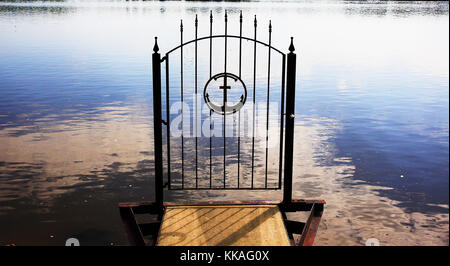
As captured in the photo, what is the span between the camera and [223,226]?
21.7 feet

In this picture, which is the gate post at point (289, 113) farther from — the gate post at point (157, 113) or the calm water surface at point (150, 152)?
the gate post at point (157, 113)

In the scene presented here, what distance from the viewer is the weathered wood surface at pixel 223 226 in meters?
6.21

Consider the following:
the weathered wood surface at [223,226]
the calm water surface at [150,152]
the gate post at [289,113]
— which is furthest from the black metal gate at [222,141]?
the calm water surface at [150,152]

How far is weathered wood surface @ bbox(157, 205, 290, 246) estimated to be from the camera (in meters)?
6.21

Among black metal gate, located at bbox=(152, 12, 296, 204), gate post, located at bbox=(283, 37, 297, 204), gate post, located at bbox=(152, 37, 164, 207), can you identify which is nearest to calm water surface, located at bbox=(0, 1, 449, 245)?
black metal gate, located at bbox=(152, 12, 296, 204)

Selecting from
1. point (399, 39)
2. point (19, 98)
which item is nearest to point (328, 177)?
point (19, 98)

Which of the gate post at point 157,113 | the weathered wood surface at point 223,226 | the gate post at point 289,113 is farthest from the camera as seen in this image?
the gate post at point 289,113

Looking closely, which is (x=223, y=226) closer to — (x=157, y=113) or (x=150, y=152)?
(x=157, y=113)

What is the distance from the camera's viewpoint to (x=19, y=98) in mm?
19078

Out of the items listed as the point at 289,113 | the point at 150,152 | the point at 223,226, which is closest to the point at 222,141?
the point at 150,152

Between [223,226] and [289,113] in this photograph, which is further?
[289,113]

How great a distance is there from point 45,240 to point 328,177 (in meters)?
5.40

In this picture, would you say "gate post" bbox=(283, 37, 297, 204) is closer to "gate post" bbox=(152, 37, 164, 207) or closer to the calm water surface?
the calm water surface

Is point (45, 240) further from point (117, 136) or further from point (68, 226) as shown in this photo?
point (117, 136)
